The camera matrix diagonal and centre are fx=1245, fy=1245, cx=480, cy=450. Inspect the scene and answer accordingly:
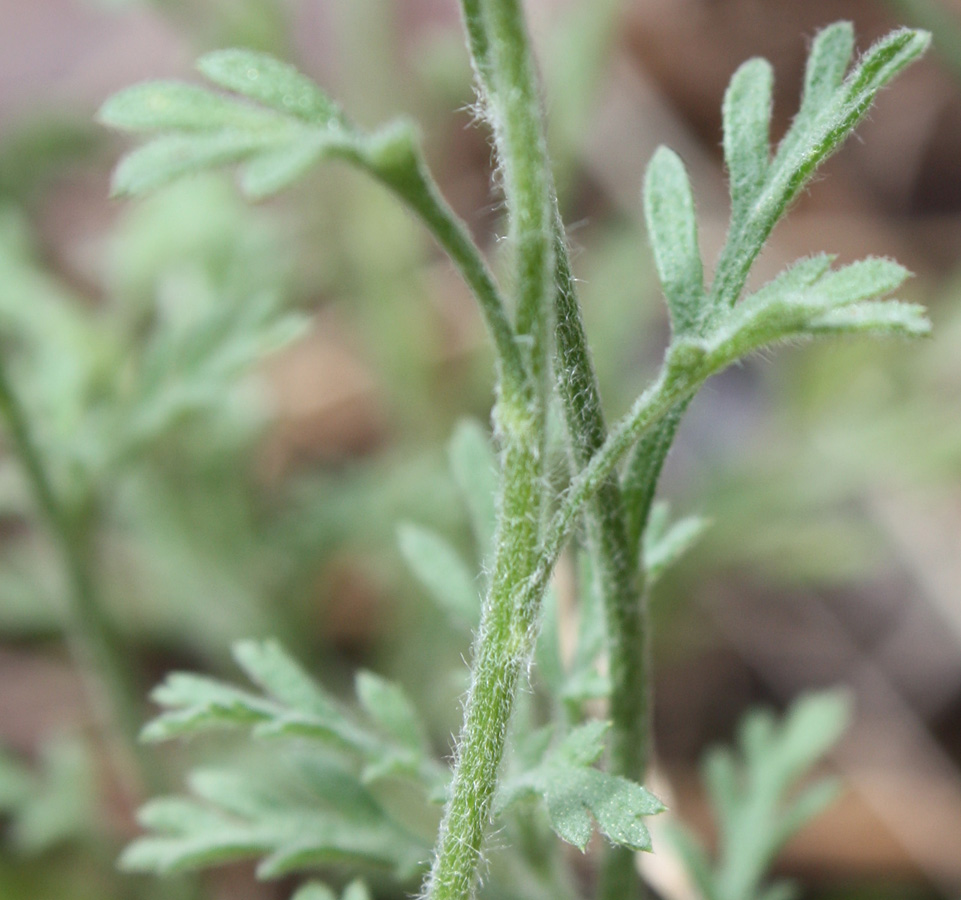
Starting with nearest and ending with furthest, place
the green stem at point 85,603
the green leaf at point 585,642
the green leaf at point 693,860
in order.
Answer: the green leaf at point 585,642
the green leaf at point 693,860
the green stem at point 85,603

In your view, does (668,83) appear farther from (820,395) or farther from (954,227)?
(820,395)

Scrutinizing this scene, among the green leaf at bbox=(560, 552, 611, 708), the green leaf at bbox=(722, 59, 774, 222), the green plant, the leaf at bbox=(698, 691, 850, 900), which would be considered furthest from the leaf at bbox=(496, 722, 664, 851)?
the leaf at bbox=(698, 691, 850, 900)

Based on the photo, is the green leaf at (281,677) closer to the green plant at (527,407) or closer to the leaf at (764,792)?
the green plant at (527,407)

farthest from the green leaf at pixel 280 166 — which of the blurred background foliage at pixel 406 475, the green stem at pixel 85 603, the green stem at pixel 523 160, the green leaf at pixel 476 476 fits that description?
the blurred background foliage at pixel 406 475

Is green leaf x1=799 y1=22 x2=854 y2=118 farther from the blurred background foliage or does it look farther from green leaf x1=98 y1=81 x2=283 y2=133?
the blurred background foliage

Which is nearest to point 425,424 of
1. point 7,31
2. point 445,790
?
point 445,790

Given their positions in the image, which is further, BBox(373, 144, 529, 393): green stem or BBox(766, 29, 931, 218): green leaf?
BBox(766, 29, 931, 218): green leaf
